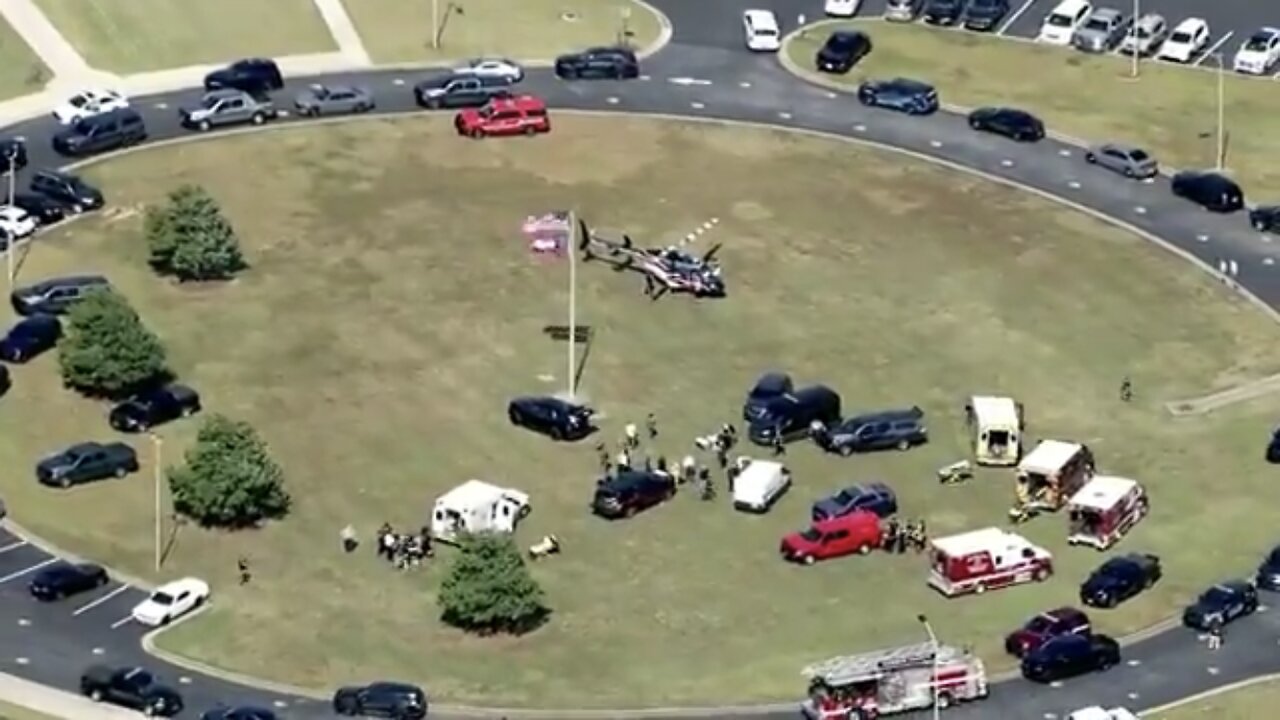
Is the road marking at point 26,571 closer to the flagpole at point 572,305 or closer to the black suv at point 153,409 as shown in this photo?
the black suv at point 153,409

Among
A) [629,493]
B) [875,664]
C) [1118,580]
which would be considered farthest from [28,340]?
[1118,580]

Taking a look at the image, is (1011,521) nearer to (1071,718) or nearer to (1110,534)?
(1110,534)

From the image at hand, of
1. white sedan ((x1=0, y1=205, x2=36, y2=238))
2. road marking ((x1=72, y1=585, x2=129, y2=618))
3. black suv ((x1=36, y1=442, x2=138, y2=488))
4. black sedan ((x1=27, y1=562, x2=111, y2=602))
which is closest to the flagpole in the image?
black suv ((x1=36, y1=442, x2=138, y2=488))

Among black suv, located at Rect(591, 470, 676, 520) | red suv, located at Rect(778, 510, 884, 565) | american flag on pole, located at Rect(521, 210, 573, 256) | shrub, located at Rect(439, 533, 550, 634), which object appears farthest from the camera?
american flag on pole, located at Rect(521, 210, 573, 256)

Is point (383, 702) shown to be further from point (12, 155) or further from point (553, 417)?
point (12, 155)

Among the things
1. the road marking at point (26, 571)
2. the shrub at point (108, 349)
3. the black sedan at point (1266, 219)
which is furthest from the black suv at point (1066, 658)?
the black sedan at point (1266, 219)

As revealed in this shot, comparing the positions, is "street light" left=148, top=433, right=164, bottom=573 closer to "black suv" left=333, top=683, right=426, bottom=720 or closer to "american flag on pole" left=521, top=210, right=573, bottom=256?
"black suv" left=333, top=683, right=426, bottom=720
